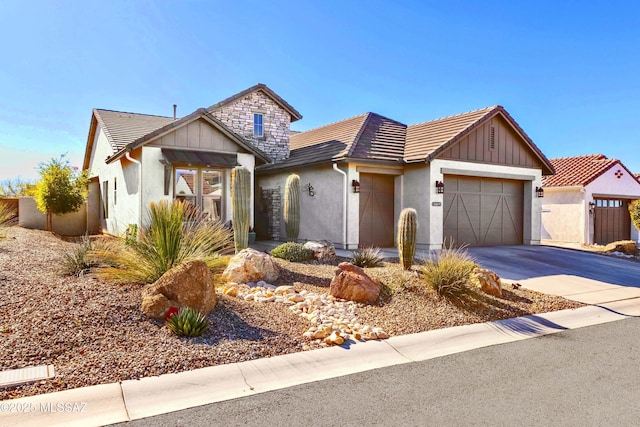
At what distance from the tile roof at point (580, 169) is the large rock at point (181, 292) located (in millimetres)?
19246

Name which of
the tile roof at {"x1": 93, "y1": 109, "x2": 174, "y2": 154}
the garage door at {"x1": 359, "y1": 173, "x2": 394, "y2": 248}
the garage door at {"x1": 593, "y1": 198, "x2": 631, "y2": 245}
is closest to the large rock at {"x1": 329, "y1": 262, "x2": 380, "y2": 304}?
the garage door at {"x1": 359, "y1": 173, "x2": 394, "y2": 248}

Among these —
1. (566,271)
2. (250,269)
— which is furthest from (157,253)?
(566,271)

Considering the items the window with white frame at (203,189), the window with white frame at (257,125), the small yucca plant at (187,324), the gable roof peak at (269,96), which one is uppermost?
the gable roof peak at (269,96)

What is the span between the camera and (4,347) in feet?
14.8

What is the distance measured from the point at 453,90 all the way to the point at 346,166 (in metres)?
6.85

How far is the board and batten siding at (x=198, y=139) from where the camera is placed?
13789 millimetres

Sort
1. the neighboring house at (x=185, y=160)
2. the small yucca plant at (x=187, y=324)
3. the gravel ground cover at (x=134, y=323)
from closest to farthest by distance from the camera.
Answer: the gravel ground cover at (x=134, y=323) → the small yucca plant at (x=187, y=324) → the neighboring house at (x=185, y=160)

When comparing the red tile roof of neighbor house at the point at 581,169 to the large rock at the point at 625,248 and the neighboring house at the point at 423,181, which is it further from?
the large rock at the point at 625,248

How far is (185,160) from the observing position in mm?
13258

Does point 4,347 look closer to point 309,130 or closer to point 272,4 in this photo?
point 272,4

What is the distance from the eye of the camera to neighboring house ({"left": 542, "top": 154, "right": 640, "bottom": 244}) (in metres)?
19.6

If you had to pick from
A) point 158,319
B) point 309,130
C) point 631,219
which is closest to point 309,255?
point 158,319

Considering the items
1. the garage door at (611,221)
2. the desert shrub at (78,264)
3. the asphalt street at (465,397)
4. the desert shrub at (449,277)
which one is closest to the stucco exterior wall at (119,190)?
the desert shrub at (78,264)

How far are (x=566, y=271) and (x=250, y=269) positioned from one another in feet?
28.7
